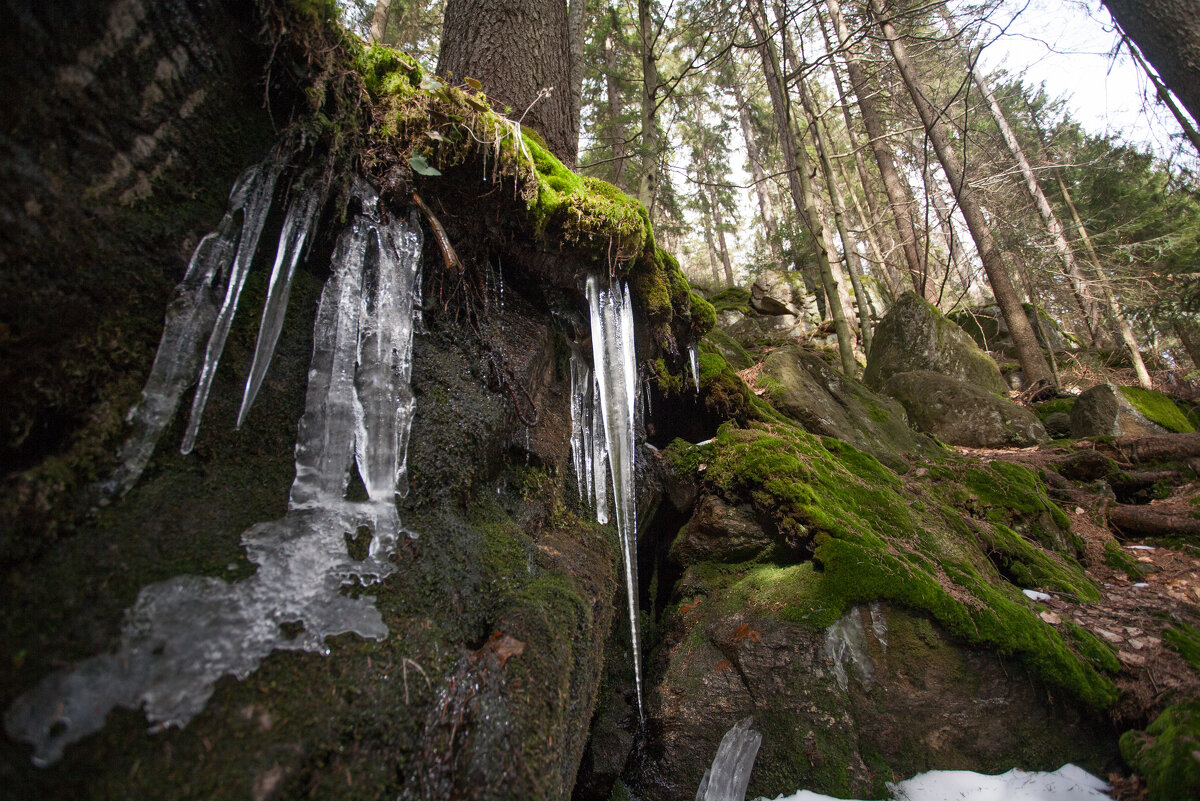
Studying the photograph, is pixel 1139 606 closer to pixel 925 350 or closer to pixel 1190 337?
pixel 925 350

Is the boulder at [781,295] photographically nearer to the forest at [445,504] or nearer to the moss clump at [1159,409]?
the moss clump at [1159,409]

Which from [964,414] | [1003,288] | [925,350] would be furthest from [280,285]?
[1003,288]

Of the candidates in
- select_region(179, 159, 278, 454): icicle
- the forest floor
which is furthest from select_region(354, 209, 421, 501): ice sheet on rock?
the forest floor

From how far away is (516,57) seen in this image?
4.02 metres

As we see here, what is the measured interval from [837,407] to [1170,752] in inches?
160

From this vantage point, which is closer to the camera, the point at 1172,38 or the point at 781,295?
the point at 1172,38

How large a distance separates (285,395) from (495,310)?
1.30 meters

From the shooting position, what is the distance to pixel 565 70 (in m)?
4.30

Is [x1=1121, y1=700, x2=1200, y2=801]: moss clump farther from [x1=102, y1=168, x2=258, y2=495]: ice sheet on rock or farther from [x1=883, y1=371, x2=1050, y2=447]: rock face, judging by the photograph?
[x1=883, y1=371, x2=1050, y2=447]: rock face

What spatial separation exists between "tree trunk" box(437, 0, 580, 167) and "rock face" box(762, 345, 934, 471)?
11.4 feet

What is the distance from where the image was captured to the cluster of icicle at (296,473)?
117 cm

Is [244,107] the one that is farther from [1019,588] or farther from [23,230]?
[1019,588]

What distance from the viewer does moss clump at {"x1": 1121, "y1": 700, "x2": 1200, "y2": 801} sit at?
1.89 m

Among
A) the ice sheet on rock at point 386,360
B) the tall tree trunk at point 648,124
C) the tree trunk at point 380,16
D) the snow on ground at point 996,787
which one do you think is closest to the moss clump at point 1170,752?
the snow on ground at point 996,787
